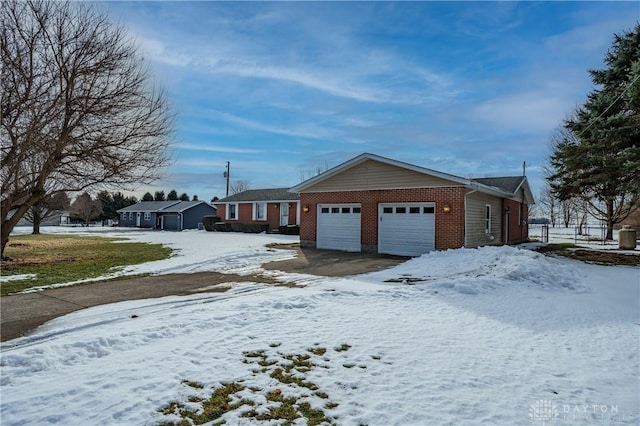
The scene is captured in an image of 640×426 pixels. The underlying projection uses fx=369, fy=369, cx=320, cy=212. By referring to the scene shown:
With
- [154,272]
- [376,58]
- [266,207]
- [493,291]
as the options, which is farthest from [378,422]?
[266,207]

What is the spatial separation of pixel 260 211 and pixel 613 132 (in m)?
23.8

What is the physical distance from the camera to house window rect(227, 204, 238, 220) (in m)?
33.2

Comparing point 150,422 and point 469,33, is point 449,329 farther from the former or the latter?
point 469,33

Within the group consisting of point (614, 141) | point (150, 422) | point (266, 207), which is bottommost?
point (150, 422)

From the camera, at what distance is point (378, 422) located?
3.03 m

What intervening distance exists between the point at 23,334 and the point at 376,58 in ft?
42.3

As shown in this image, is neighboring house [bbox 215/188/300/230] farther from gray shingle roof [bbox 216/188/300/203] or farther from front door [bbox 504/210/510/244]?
front door [bbox 504/210/510/244]

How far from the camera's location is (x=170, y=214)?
4266cm

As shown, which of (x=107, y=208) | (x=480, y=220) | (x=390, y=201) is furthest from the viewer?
(x=107, y=208)

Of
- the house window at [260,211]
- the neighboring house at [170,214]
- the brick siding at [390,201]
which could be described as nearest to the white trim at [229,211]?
the house window at [260,211]

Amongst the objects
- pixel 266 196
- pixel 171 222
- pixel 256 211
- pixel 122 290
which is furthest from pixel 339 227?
pixel 171 222

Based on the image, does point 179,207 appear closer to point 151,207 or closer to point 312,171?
point 151,207

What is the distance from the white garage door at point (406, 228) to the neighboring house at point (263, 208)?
1297 centimetres

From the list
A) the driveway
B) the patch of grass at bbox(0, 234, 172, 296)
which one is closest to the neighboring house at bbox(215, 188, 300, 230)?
the patch of grass at bbox(0, 234, 172, 296)
